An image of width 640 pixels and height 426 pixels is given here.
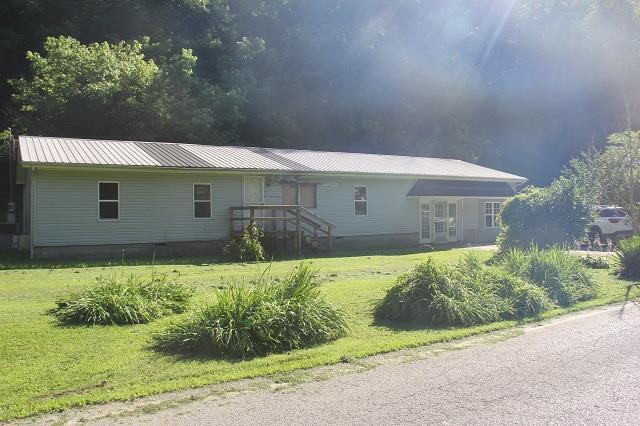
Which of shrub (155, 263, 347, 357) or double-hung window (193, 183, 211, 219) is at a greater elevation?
double-hung window (193, 183, 211, 219)

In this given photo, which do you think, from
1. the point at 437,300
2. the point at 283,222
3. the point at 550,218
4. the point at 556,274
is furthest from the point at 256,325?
the point at 283,222

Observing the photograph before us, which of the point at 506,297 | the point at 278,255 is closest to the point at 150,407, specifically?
the point at 506,297

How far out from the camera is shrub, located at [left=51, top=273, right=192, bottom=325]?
8219mm

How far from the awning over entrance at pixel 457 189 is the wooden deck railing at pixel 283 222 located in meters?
5.79

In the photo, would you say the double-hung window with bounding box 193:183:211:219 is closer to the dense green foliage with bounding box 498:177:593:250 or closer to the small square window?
the small square window

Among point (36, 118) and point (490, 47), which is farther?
point (490, 47)

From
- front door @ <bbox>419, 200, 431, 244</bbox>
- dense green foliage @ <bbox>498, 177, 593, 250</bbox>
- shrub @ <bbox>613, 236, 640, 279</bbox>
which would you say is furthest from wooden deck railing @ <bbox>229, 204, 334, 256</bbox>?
shrub @ <bbox>613, 236, 640, 279</bbox>

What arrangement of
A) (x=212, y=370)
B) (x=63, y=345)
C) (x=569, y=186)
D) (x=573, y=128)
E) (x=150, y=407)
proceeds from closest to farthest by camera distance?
(x=150, y=407), (x=212, y=370), (x=63, y=345), (x=569, y=186), (x=573, y=128)

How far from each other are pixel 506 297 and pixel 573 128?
148 ft

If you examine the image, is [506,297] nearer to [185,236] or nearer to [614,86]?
[185,236]

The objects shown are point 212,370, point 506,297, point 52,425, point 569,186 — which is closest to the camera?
point 52,425

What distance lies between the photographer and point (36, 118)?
2864cm

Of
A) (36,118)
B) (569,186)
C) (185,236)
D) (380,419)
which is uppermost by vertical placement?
(36,118)

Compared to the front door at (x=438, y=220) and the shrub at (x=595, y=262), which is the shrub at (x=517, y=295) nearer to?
the shrub at (x=595, y=262)
